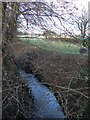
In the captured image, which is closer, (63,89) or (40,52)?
(63,89)

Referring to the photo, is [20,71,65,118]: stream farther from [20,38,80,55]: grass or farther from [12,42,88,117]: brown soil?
[20,38,80,55]: grass

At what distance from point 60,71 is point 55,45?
30 cm

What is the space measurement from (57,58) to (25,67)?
13.7 inches

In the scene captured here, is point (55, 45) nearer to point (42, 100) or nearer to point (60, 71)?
point (60, 71)

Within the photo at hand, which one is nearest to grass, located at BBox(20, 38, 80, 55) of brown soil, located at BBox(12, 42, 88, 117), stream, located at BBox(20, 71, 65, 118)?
brown soil, located at BBox(12, 42, 88, 117)

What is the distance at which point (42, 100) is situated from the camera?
2.46 meters

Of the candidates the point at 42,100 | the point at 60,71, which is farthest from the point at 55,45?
the point at 42,100

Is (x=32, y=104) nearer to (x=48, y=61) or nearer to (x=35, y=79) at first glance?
(x=35, y=79)

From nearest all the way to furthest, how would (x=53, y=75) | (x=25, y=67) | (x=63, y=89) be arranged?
(x=63, y=89) < (x=53, y=75) < (x=25, y=67)

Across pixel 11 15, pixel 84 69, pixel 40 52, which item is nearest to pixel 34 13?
pixel 11 15

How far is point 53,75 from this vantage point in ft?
8.00

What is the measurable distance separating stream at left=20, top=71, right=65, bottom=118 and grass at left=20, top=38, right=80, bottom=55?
1.03 feet

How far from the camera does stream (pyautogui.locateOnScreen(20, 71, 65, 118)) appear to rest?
7.87 feet

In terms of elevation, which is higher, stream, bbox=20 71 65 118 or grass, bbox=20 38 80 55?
grass, bbox=20 38 80 55
